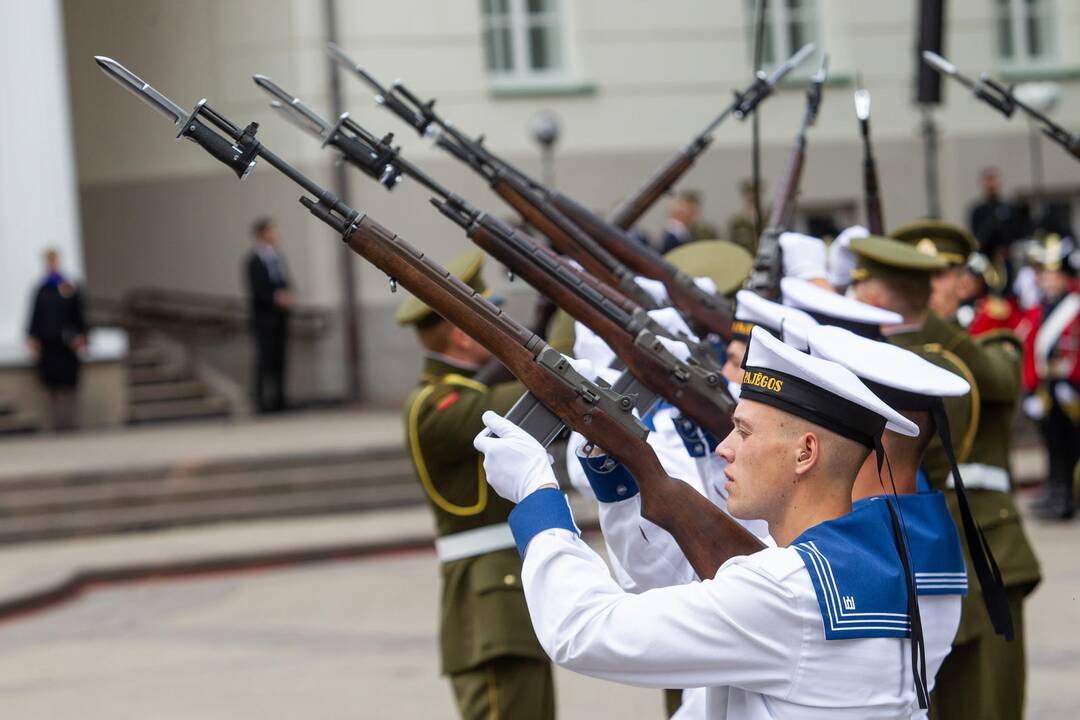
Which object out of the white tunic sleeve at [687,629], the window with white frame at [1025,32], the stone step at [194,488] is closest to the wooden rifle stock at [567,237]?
the white tunic sleeve at [687,629]

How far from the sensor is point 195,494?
12609mm

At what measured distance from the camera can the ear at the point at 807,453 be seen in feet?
9.18

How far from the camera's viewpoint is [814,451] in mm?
2797

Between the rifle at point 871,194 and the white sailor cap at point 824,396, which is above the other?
the rifle at point 871,194

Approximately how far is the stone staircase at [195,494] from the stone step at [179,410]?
4.46 m

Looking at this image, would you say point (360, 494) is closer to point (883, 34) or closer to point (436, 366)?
point (436, 366)

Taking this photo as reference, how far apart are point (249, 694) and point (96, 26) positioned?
47.5 feet

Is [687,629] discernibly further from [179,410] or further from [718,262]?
[179,410]

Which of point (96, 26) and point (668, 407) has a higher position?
point (96, 26)

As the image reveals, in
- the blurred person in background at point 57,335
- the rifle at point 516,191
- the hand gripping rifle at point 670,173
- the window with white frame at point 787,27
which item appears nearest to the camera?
the rifle at point 516,191

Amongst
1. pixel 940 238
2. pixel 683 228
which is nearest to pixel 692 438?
pixel 940 238

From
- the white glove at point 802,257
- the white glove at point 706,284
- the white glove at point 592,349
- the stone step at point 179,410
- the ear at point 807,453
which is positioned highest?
the white glove at point 802,257

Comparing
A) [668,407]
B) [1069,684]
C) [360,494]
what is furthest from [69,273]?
[668,407]

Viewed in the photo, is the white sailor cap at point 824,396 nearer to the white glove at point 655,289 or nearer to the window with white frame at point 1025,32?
the white glove at point 655,289
